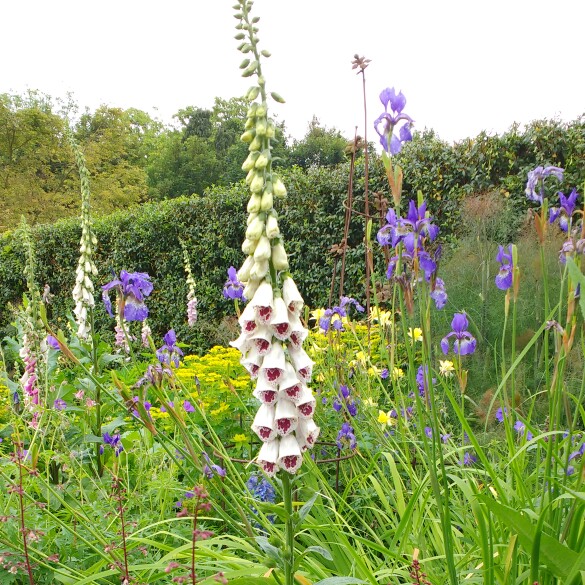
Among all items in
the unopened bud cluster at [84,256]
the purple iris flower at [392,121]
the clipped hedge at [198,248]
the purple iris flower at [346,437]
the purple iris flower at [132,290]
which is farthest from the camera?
the clipped hedge at [198,248]

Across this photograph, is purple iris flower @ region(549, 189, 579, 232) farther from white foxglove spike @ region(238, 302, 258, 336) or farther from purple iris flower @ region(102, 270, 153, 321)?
purple iris flower @ region(102, 270, 153, 321)

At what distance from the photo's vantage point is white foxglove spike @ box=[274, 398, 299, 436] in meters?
1.28

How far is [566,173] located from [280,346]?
5333mm

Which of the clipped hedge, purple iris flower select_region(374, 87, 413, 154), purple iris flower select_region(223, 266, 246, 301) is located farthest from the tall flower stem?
the clipped hedge

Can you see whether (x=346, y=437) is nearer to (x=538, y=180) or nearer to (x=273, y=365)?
(x=538, y=180)

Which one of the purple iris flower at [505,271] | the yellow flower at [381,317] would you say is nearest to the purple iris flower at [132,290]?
the yellow flower at [381,317]

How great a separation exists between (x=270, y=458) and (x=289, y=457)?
45mm

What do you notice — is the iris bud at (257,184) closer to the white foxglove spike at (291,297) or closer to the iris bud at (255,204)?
the iris bud at (255,204)

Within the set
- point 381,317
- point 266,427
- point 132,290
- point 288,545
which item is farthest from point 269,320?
point 381,317

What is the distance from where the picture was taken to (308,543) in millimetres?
2281

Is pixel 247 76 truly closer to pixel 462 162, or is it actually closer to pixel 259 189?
Answer: pixel 259 189

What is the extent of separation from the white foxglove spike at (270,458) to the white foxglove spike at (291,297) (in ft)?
1.03

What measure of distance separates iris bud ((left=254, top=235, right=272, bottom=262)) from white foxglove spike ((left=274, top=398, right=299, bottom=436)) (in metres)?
0.33

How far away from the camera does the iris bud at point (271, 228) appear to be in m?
1.26
